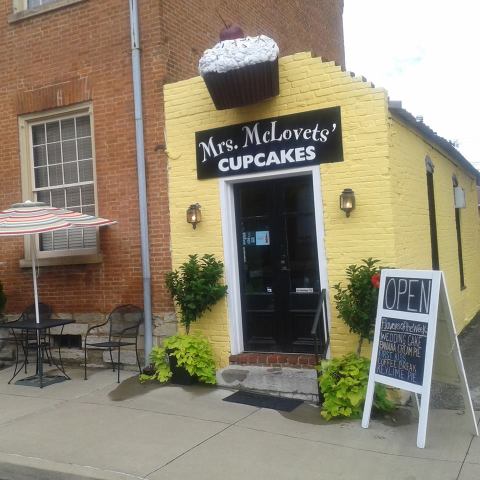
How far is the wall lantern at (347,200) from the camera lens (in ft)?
19.8

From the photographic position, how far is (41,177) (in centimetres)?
852

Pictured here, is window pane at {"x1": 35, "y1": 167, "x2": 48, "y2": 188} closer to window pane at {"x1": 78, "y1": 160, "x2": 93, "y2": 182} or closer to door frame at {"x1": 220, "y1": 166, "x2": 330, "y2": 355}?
window pane at {"x1": 78, "y1": 160, "x2": 93, "y2": 182}

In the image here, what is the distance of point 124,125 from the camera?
7.62m

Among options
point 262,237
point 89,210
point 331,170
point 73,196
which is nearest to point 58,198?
point 73,196

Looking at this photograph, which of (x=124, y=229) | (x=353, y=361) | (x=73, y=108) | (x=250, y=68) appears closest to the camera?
(x=353, y=361)

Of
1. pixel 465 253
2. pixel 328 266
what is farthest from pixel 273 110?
pixel 465 253

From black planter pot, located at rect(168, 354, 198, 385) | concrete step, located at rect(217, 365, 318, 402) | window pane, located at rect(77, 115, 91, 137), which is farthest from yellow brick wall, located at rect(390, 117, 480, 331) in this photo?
window pane, located at rect(77, 115, 91, 137)

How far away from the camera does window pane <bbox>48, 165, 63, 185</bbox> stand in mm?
8336

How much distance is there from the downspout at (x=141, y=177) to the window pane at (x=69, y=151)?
1.32 m

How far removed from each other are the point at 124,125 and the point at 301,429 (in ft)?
15.0

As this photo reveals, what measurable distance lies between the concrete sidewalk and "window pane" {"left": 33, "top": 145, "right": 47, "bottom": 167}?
12.1 ft

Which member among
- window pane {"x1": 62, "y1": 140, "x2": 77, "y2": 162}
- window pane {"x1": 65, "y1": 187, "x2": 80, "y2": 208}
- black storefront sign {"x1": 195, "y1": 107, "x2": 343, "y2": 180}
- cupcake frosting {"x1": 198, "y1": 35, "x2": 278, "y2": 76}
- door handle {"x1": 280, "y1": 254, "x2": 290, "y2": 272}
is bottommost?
door handle {"x1": 280, "y1": 254, "x2": 290, "y2": 272}

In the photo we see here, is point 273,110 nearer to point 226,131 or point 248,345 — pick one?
point 226,131

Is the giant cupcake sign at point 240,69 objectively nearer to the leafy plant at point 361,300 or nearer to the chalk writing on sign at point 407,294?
the leafy plant at point 361,300
